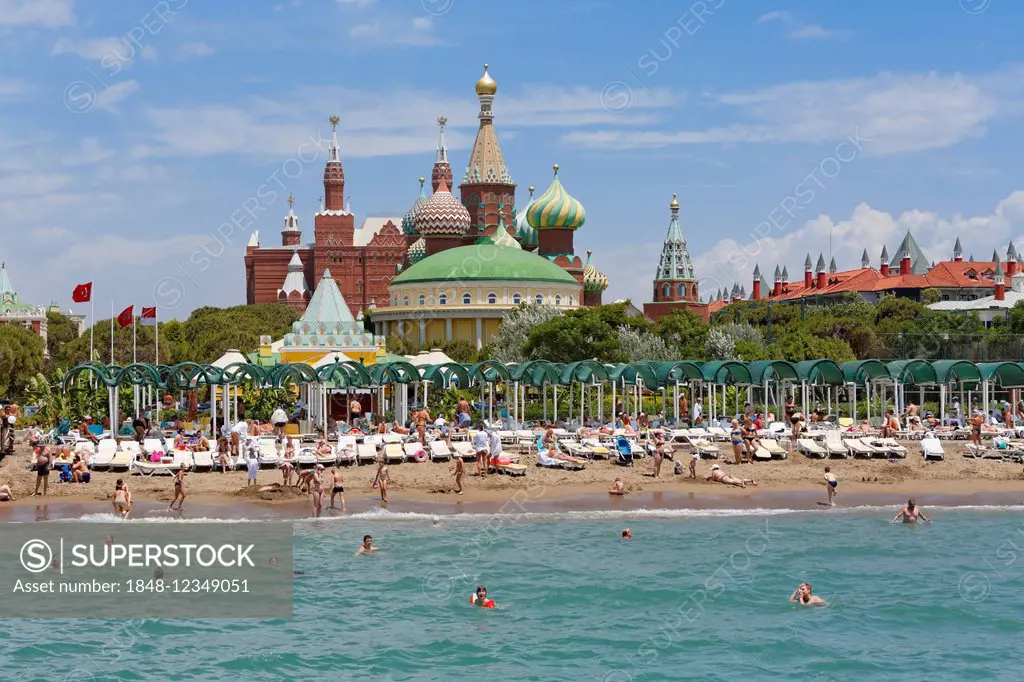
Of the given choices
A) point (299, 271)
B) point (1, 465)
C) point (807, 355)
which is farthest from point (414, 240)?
point (1, 465)

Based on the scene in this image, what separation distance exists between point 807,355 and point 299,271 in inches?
3505

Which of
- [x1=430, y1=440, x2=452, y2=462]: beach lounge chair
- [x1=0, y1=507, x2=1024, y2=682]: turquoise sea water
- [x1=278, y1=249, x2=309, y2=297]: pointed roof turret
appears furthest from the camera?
[x1=278, y1=249, x2=309, y2=297]: pointed roof turret

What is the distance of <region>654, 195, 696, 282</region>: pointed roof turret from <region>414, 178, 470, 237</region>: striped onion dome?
16.5 m

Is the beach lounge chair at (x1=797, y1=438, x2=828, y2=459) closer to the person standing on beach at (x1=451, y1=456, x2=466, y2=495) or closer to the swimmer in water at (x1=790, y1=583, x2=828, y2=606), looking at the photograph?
the person standing on beach at (x1=451, y1=456, x2=466, y2=495)

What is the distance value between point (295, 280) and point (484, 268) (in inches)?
2163

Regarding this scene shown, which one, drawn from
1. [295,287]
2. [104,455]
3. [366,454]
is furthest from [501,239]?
[104,455]

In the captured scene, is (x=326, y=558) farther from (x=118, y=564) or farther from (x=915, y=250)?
(x=915, y=250)

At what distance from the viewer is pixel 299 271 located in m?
143

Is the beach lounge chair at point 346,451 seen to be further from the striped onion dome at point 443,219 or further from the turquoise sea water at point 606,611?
the striped onion dome at point 443,219

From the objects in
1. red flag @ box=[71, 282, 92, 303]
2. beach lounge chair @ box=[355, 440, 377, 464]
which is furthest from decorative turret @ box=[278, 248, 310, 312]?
beach lounge chair @ box=[355, 440, 377, 464]

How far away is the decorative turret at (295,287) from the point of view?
14000cm

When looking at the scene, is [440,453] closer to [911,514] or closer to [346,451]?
[346,451]

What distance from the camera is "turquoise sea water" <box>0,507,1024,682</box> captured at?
59.3 feet

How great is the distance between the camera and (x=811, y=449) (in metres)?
34.1
